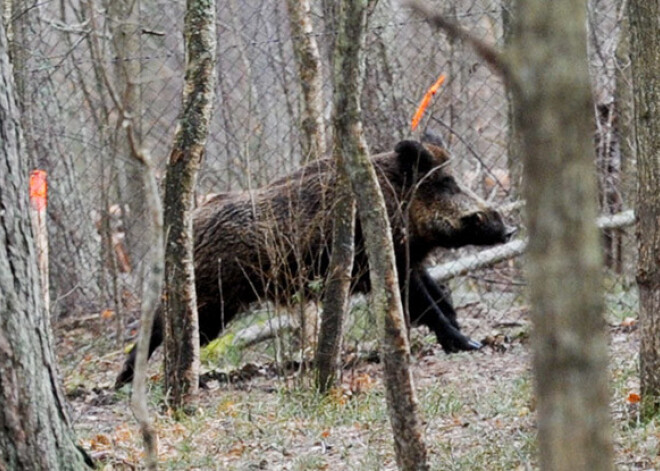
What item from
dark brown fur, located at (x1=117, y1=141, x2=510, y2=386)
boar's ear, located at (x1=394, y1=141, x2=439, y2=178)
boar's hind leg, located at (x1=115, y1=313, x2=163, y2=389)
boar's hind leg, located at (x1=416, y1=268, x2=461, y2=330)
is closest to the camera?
dark brown fur, located at (x1=117, y1=141, x2=510, y2=386)

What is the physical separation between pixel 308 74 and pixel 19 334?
4.55 meters

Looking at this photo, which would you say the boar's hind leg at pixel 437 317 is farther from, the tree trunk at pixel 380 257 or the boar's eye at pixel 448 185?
the tree trunk at pixel 380 257

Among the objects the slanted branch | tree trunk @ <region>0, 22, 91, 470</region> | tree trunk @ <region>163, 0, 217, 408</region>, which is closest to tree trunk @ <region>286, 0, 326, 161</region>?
tree trunk @ <region>163, 0, 217, 408</region>

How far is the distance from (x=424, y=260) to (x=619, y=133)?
6.67ft

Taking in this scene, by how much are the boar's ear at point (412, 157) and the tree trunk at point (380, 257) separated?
4271 millimetres

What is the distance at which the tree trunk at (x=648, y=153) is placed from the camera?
4387 millimetres

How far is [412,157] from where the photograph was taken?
8.36m

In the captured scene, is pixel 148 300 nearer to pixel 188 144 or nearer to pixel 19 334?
pixel 19 334

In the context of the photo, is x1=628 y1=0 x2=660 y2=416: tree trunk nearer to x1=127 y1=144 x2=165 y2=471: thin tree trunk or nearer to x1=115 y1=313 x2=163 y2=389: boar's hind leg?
x1=127 y1=144 x2=165 y2=471: thin tree trunk

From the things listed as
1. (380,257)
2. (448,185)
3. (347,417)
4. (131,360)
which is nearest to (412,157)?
(448,185)

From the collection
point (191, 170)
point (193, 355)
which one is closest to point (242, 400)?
point (193, 355)

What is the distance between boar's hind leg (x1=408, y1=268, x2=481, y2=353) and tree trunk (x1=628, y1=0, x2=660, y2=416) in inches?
154

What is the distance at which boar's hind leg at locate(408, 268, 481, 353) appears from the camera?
848 centimetres

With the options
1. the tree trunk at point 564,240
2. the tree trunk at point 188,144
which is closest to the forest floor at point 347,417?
the tree trunk at point 188,144
